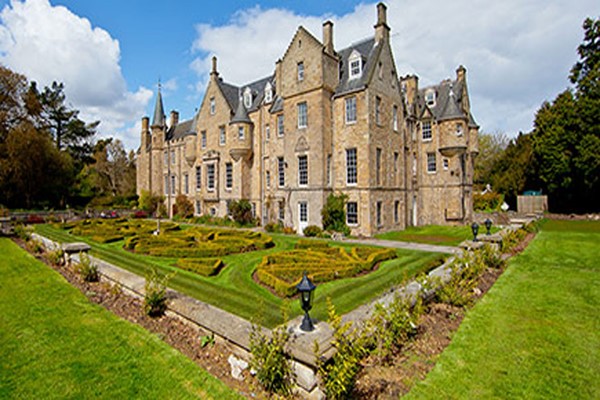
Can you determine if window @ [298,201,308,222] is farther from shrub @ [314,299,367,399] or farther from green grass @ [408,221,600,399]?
shrub @ [314,299,367,399]

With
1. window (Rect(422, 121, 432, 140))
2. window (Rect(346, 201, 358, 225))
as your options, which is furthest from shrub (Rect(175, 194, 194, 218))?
window (Rect(422, 121, 432, 140))

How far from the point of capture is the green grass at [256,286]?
7.71 m

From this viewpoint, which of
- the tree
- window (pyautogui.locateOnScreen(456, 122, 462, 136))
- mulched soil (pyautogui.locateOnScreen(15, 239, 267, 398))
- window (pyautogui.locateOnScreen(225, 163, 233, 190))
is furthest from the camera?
the tree

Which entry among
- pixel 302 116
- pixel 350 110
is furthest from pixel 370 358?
pixel 302 116

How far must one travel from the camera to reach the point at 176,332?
646 centimetres

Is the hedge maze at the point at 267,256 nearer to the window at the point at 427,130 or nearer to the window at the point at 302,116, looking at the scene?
the window at the point at 302,116

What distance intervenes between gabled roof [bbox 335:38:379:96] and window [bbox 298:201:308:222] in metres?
8.76

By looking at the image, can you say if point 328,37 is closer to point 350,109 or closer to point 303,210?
point 350,109

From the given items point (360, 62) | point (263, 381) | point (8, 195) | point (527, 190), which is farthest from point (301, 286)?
point (8, 195)

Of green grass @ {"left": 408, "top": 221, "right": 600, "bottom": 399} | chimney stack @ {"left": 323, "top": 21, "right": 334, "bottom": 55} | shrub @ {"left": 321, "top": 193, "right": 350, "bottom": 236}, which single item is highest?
chimney stack @ {"left": 323, "top": 21, "right": 334, "bottom": 55}

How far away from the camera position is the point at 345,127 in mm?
22156

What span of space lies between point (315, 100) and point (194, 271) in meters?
15.9

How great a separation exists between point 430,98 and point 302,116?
1533cm

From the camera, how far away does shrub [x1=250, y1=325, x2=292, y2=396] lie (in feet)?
14.4
